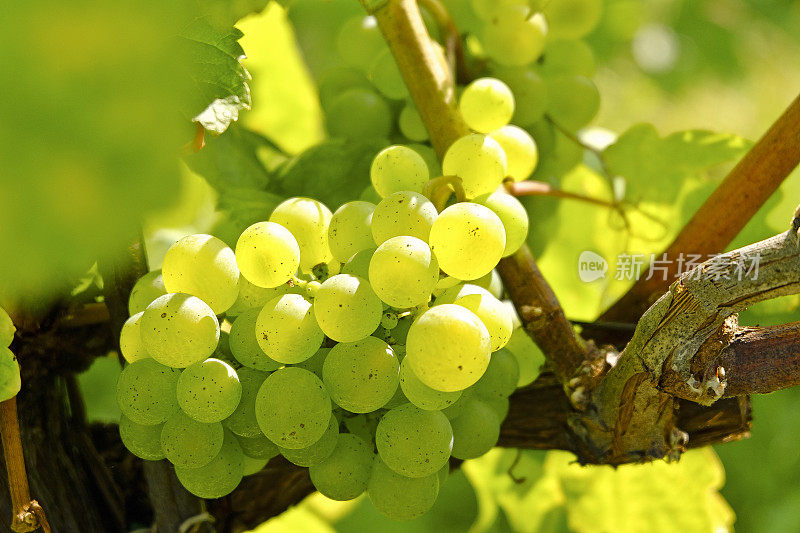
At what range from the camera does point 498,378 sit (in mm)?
421

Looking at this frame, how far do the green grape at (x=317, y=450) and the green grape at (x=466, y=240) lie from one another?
111mm

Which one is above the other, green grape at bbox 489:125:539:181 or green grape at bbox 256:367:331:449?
green grape at bbox 489:125:539:181

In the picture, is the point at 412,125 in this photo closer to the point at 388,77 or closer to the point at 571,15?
the point at 388,77

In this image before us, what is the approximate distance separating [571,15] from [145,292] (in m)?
0.39

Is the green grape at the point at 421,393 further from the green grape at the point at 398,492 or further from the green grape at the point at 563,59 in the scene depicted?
the green grape at the point at 563,59

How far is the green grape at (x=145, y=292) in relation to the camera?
39cm

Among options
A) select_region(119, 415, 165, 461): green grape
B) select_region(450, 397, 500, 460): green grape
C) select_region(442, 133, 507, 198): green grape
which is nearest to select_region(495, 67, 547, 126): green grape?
select_region(442, 133, 507, 198): green grape

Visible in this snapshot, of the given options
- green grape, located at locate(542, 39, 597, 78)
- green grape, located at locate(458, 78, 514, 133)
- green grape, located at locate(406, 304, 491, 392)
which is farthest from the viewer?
green grape, located at locate(542, 39, 597, 78)

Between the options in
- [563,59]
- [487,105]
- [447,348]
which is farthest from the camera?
[563,59]

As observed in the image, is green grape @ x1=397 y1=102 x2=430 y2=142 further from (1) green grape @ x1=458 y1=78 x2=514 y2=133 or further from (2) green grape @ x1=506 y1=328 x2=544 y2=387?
(2) green grape @ x1=506 y1=328 x2=544 y2=387

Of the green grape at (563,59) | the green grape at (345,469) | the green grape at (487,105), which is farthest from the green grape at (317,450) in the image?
the green grape at (563,59)

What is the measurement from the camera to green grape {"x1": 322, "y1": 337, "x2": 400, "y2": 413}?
35cm

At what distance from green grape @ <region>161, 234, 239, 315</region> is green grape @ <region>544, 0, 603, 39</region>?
34 cm

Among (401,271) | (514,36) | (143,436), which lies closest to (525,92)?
(514,36)
